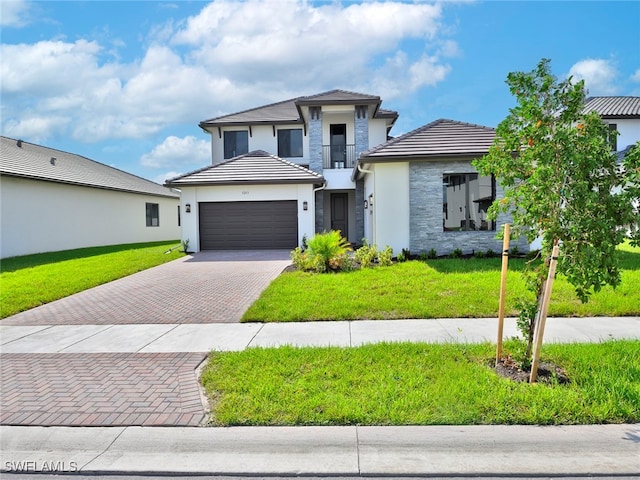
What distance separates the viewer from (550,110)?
14.7 feet

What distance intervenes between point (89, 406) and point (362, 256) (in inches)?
364

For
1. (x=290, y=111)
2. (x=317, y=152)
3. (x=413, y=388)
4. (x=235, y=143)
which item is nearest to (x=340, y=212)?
(x=317, y=152)

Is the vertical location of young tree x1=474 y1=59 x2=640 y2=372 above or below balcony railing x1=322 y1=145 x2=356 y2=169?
below

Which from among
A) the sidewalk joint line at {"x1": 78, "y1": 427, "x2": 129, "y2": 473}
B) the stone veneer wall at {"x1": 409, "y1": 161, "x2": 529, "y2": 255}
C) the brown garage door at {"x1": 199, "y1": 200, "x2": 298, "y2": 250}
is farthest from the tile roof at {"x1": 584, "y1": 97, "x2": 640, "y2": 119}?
the sidewalk joint line at {"x1": 78, "y1": 427, "x2": 129, "y2": 473}

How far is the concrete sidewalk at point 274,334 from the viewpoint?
19.2 feet

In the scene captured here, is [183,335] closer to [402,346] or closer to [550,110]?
[402,346]

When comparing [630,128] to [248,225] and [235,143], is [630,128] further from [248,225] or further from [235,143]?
[248,225]

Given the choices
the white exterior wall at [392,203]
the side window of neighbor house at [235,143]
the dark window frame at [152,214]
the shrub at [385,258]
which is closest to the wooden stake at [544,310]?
the shrub at [385,258]

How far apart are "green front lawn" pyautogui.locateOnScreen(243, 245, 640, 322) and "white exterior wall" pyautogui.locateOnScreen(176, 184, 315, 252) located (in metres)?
6.18

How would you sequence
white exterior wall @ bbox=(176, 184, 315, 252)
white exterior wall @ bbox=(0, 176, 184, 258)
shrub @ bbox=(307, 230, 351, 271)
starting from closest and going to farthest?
1. shrub @ bbox=(307, 230, 351, 271)
2. white exterior wall @ bbox=(0, 176, 184, 258)
3. white exterior wall @ bbox=(176, 184, 315, 252)

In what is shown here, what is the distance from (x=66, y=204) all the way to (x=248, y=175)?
9684mm

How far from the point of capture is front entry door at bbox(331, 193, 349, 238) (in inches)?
840

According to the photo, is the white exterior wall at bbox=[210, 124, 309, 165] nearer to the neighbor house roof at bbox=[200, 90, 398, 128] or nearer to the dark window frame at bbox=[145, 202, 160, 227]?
the neighbor house roof at bbox=[200, 90, 398, 128]

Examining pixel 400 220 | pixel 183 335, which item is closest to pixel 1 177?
pixel 183 335
